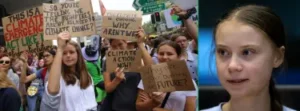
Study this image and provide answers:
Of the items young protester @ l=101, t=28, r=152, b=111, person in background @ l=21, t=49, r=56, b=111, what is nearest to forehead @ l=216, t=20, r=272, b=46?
young protester @ l=101, t=28, r=152, b=111

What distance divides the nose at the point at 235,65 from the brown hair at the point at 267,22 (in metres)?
0.14

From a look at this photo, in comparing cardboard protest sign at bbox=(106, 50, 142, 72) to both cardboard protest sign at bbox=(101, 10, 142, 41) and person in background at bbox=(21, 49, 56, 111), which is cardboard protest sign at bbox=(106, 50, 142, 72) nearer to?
cardboard protest sign at bbox=(101, 10, 142, 41)

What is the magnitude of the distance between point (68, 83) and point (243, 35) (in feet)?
7.74

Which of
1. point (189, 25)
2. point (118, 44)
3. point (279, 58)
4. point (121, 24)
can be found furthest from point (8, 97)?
point (279, 58)

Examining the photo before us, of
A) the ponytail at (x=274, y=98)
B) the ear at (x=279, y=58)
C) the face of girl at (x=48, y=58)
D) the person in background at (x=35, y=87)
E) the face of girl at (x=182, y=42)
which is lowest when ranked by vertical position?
the person in background at (x=35, y=87)

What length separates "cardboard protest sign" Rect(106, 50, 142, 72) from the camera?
3.48 metres

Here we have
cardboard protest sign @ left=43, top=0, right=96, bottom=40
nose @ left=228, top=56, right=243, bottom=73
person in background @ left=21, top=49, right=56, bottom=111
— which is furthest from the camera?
person in background @ left=21, top=49, right=56, bottom=111

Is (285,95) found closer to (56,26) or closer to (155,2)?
(155,2)

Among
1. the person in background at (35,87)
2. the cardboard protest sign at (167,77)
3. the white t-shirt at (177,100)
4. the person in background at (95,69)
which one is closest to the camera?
the cardboard protest sign at (167,77)

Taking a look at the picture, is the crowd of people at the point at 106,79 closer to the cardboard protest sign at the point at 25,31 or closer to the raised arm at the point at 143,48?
the raised arm at the point at 143,48

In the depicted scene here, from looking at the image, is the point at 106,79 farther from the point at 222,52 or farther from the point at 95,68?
the point at 222,52

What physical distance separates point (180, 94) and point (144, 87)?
0.29 meters

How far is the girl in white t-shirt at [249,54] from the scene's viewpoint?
1.54 meters

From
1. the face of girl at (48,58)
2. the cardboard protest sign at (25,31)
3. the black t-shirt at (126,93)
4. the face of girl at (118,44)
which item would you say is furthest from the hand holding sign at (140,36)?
the face of girl at (48,58)
